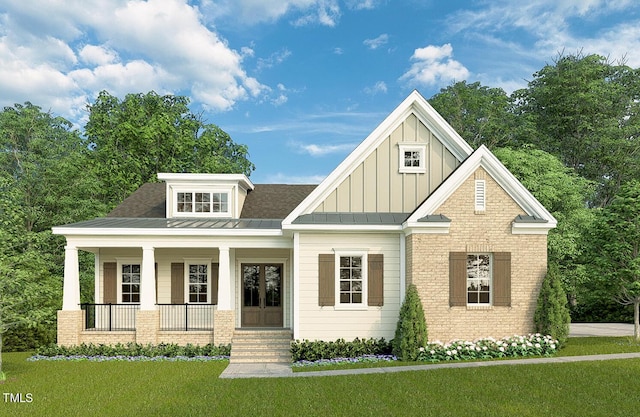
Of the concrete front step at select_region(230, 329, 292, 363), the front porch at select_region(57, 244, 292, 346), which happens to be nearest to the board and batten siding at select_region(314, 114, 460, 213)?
the front porch at select_region(57, 244, 292, 346)

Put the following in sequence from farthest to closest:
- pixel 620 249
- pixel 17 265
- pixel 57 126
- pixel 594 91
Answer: pixel 57 126 → pixel 594 91 → pixel 620 249 → pixel 17 265

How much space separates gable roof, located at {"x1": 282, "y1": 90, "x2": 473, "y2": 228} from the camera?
1559 cm

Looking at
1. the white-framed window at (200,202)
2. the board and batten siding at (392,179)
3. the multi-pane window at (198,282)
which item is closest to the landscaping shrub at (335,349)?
the board and batten siding at (392,179)

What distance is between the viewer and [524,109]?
120 feet

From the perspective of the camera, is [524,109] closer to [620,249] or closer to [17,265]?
[620,249]

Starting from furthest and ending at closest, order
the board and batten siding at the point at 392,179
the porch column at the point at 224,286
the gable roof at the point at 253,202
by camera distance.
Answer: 1. the gable roof at the point at 253,202
2. the board and batten siding at the point at 392,179
3. the porch column at the point at 224,286

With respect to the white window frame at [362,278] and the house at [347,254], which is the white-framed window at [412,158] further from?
the white window frame at [362,278]

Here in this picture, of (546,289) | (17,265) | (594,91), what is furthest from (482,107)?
(17,265)

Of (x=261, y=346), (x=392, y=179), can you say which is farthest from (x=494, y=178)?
(x=261, y=346)

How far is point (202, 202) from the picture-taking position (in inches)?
768

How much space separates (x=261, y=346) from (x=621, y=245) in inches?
467

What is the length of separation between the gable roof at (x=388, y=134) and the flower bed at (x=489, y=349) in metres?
5.70

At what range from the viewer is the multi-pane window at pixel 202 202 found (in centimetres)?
1944

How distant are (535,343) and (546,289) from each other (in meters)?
1.58
